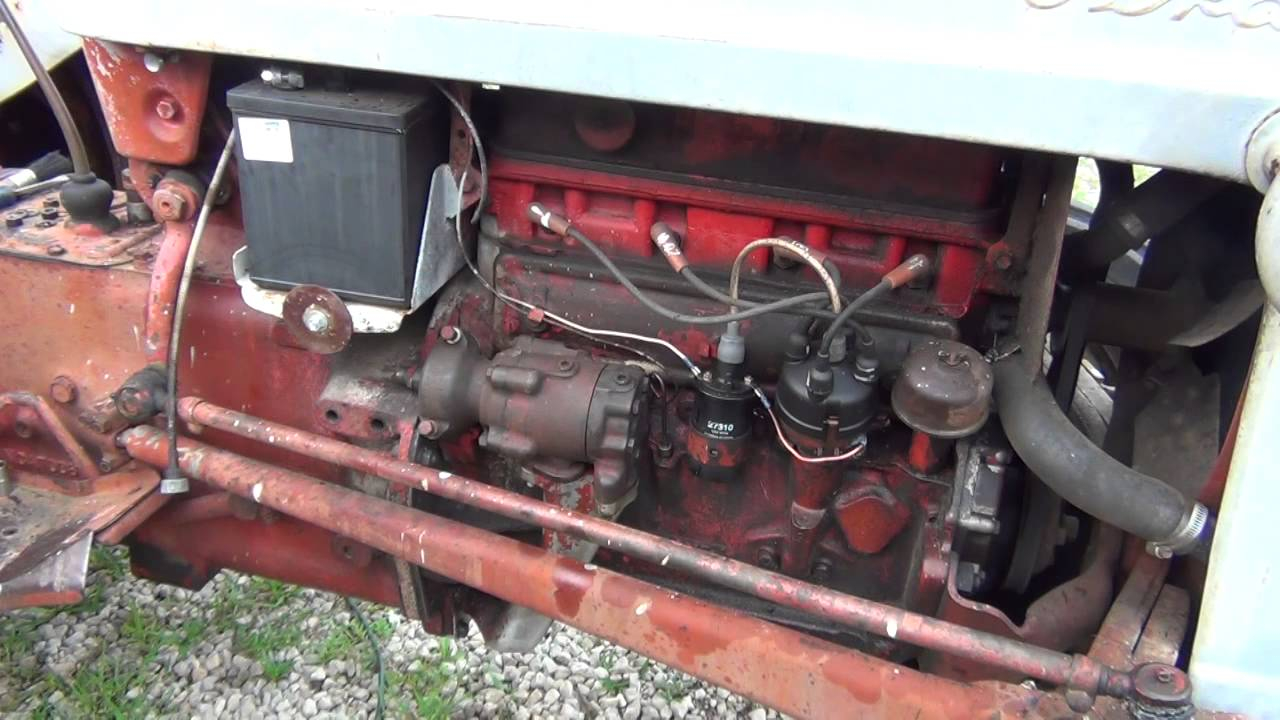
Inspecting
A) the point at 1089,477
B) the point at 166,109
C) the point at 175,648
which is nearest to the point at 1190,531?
the point at 1089,477

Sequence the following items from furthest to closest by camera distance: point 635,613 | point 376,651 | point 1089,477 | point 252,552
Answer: point 376,651 < point 252,552 < point 635,613 < point 1089,477

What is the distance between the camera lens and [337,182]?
151 cm

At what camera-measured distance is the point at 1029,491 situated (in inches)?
66.1

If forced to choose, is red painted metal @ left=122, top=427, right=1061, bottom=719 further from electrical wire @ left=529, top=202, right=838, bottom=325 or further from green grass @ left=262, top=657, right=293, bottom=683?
green grass @ left=262, top=657, right=293, bottom=683

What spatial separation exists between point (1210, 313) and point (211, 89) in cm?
170

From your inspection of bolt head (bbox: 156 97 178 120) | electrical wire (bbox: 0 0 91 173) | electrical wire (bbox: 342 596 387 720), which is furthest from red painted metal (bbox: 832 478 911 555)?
electrical wire (bbox: 0 0 91 173)

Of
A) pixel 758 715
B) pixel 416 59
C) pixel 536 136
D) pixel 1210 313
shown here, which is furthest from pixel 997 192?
pixel 758 715

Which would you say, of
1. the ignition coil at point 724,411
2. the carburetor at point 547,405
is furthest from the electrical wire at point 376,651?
the ignition coil at point 724,411

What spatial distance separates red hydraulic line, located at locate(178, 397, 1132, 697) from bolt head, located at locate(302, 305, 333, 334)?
0.59 feet

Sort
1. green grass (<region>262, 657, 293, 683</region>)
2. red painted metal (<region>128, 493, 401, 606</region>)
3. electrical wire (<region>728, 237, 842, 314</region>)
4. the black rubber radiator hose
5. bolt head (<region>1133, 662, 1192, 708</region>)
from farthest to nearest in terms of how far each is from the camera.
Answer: green grass (<region>262, 657, 293, 683</region>) → red painted metal (<region>128, 493, 401, 606</region>) → electrical wire (<region>728, 237, 842, 314</region>) → the black rubber radiator hose → bolt head (<region>1133, 662, 1192, 708</region>)

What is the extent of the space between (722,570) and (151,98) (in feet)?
3.94

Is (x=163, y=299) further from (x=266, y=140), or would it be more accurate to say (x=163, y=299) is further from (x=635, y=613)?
(x=635, y=613)

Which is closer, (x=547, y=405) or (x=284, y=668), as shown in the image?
(x=547, y=405)

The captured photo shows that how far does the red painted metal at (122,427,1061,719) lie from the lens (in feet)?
4.31
